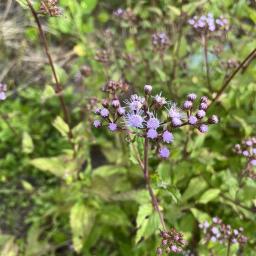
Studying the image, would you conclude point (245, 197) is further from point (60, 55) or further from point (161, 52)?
point (60, 55)

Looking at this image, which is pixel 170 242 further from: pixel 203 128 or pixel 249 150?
pixel 249 150

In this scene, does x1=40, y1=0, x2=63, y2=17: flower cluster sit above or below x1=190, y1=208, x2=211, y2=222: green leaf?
above

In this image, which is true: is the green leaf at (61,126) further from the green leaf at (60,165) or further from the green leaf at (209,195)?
the green leaf at (209,195)

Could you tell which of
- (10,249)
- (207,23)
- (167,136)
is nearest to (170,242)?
(167,136)

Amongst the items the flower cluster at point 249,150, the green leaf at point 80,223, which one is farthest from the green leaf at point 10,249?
the flower cluster at point 249,150

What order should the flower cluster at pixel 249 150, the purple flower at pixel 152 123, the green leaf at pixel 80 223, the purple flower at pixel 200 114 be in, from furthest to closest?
the green leaf at pixel 80 223 → the flower cluster at pixel 249 150 → the purple flower at pixel 200 114 → the purple flower at pixel 152 123

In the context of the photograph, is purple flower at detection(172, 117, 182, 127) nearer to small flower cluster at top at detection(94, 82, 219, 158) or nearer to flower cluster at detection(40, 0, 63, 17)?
small flower cluster at top at detection(94, 82, 219, 158)

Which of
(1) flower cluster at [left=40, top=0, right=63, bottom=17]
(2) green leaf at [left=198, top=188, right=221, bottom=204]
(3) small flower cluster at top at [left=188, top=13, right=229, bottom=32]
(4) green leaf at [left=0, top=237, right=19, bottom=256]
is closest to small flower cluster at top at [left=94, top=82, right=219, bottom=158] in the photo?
(1) flower cluster at [left=40, top=0, right=63, bottom=17]
